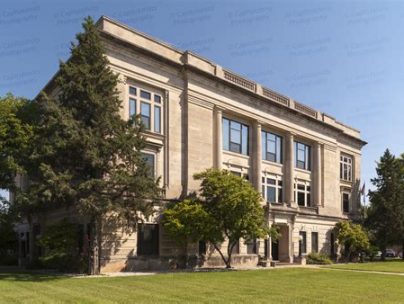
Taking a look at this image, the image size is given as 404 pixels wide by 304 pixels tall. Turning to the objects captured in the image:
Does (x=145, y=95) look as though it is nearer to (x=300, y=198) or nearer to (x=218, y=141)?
(x=218, y=141)

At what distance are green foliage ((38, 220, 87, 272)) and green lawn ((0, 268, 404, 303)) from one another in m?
4.15

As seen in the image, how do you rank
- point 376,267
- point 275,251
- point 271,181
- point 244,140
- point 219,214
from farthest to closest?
point 271,181 < point 275,251 < point 244,140 < point 376,267 < point 219,214

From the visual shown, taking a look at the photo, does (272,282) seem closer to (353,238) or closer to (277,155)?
(277,155)

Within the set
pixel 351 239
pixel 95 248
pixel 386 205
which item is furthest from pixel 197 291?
pixel 386 205

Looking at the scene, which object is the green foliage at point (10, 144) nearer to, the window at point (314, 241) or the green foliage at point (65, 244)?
the green foliage at point (65, 244)

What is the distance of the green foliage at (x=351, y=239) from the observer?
47.3m

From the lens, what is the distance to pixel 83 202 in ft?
76.5

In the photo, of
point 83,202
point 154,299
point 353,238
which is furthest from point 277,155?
point 154,299

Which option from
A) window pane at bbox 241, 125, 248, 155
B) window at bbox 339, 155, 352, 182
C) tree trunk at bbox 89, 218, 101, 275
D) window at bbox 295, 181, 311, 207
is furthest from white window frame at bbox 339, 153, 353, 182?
tree trunk at bbox 89, 218, 101, 275

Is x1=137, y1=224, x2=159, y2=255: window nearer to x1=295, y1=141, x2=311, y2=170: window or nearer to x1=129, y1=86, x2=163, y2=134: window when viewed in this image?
x1=129, y1=86, x2=163, y2=134: window

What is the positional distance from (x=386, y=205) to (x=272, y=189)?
51.8 ft

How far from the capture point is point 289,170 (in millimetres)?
44844

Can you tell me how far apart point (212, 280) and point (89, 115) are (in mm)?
10820

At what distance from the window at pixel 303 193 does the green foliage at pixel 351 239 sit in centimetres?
424
